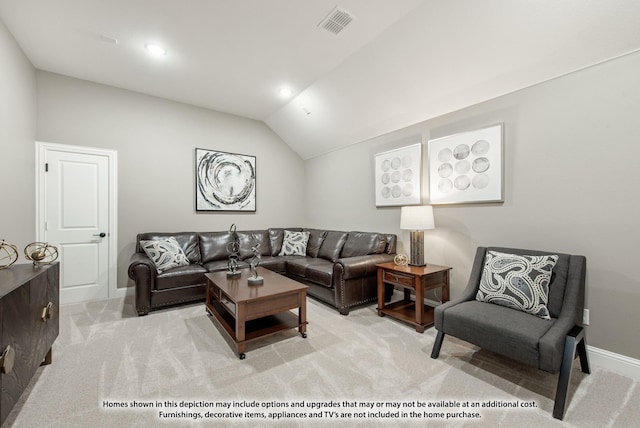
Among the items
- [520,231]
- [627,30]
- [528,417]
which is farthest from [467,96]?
[528,417]

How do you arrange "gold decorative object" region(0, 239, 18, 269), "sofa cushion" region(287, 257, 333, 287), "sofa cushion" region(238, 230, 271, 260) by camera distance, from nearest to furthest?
1. "gold decorative object" region(0, 239, 18, 269)
2. "sofa cushion" region(287, 257, 333, 287)
3. "sofa cushion" region(238, 230, 271, 260)

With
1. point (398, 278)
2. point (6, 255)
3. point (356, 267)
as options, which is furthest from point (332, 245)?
point (6, 255)

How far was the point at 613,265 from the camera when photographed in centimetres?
206

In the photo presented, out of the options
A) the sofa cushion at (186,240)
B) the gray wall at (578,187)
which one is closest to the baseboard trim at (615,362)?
the gray wall at (578,187)

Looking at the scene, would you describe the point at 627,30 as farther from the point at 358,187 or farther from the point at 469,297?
the point at 358,187

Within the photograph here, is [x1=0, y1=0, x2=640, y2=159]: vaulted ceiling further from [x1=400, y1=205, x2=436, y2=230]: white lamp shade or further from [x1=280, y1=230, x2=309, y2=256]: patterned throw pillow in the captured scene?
[x1=280, y1=230, x2=309, y2=256]: patterned throw pillow

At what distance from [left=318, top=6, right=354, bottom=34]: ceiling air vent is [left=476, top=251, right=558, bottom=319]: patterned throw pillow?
2.48 m

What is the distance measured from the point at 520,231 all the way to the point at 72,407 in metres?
3.62

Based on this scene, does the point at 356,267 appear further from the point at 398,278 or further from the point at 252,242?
the point at 252,242

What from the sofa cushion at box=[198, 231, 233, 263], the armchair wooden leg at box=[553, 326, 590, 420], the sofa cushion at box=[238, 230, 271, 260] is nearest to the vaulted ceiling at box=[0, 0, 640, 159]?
the armchair wooden leg at box=[553, 326, 590, 420]

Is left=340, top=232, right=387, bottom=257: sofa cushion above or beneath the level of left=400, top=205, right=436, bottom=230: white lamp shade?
beneath

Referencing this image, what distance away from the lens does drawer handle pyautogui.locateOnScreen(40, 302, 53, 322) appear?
1.86 metres

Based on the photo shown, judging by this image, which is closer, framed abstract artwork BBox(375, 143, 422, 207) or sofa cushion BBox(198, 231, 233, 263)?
framed abstract artwork BBox(375, 143, 422, 207)

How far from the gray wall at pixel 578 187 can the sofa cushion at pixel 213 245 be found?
3.21 metres
